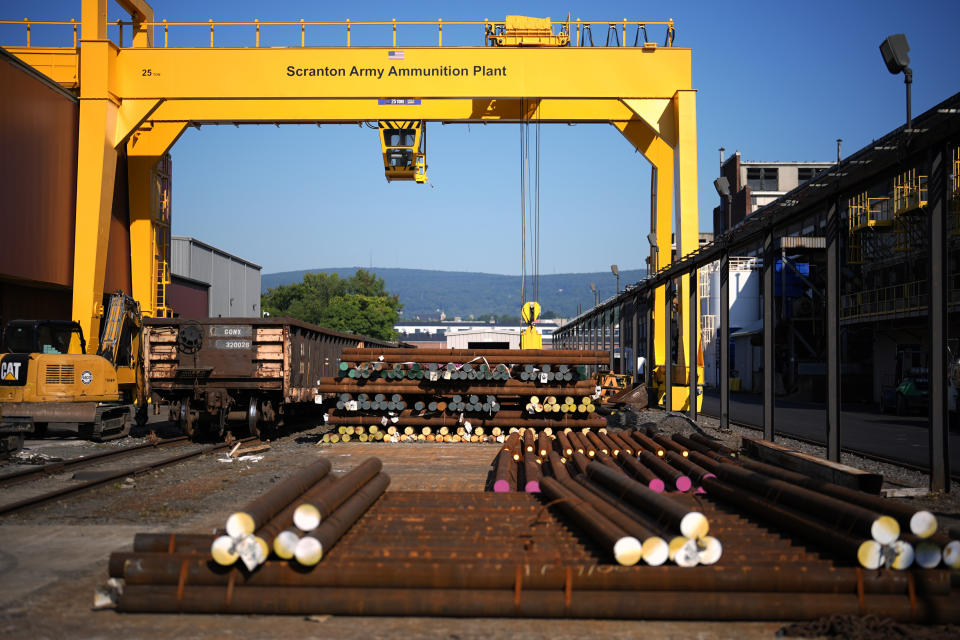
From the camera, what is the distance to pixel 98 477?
1067 cm

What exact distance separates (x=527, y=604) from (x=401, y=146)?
16.9 metres

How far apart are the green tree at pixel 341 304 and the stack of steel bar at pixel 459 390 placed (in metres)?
74.5

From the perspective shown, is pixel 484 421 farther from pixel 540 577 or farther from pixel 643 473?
pixel 540 577

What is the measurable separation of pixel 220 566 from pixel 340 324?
92085mm

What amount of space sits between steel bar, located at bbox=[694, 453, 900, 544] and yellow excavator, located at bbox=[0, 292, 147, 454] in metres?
11.2

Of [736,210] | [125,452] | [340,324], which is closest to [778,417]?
[125,452]

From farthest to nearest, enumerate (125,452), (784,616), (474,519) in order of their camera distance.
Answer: (125,452)
(474,519)
(784,616)

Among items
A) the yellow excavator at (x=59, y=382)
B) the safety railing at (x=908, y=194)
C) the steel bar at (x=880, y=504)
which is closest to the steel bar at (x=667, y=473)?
the steel bar at (x=880, y=504)

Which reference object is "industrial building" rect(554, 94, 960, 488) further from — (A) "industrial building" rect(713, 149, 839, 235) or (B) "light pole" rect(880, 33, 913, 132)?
(A) "industrial building" rect(713, 149, 839, 235)

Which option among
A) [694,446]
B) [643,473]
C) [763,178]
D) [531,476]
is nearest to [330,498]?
Answer: [531,476]

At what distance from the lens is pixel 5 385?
14414 mm

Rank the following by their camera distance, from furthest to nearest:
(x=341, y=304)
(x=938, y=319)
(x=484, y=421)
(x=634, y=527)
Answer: (x=341, y=304)
(x=484, y=421)
(x=938, y=319)
(x=634, y=527)

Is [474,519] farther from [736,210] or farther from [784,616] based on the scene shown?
[736,210]

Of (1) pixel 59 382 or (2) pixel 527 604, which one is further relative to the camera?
(1) pixel 59 382
